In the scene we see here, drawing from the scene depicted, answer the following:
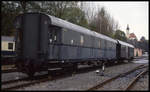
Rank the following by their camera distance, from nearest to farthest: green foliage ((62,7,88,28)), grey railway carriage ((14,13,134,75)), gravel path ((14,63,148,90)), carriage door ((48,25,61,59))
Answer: gravel path ((14,63,148,90))
grey railway carriage ((14,13,134,75))
carriage door ((48,25,61,59))
green foliage ((62,7,88,28))

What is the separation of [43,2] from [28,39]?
78.1 feet

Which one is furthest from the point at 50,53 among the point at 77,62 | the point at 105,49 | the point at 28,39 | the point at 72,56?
the point at 105,49

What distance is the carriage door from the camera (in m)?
12.6

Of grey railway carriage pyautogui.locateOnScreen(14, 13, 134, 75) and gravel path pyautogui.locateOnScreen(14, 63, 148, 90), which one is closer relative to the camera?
gravel path pyautogui.locateOnScreen(14, 63, 148, 90)

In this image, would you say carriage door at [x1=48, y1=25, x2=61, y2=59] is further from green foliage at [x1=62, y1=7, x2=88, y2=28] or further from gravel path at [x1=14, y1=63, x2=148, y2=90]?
green foliage at [x1=62, y1=7, x2=88, y2=28]

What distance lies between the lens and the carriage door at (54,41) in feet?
41.4

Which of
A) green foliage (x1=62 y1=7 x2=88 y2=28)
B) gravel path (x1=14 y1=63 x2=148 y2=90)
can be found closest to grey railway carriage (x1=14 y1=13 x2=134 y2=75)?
gravel path (x1=14 y1=63 x2=148 y2=90)

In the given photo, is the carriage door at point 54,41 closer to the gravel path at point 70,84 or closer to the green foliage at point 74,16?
the gravel path at point 70,84

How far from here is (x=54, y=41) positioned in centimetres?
1295

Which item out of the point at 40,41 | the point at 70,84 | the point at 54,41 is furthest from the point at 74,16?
the point at 70,84

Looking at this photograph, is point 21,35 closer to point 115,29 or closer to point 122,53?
point 122,53

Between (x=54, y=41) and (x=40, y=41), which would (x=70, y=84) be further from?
(x=40, y=41)

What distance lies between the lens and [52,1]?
36000mm

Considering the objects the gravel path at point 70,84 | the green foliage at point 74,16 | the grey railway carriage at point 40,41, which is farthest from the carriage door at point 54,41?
the green foliage at point 74,16
